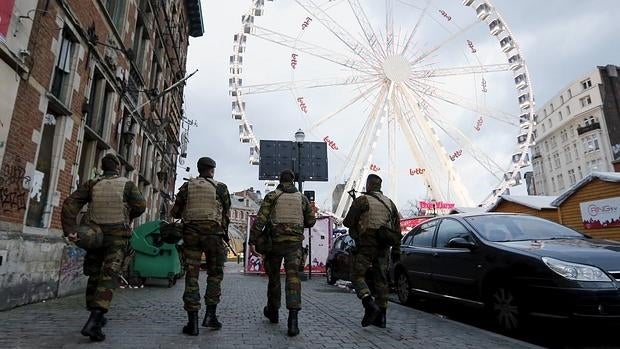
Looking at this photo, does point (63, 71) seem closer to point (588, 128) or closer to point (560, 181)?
point (588, 128)

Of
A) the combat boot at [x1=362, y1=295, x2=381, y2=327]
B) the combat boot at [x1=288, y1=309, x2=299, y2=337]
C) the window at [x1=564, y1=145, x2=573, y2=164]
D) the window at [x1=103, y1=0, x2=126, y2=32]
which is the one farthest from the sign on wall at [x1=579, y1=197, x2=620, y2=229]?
the window at [x1=564, y1=145, x2=573, y2=164]

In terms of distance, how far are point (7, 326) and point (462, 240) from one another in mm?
5237

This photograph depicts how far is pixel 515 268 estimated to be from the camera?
4805mm

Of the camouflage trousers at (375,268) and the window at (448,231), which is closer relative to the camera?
the camouflage trousers at (375,268)

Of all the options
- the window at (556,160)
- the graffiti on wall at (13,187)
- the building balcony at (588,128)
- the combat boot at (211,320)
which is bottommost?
the combat boot at (211,320)

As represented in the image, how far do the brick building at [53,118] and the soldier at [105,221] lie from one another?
2.03 metres

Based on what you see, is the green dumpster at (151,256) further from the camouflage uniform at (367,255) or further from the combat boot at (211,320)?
the camouflage uniform at (367,255)

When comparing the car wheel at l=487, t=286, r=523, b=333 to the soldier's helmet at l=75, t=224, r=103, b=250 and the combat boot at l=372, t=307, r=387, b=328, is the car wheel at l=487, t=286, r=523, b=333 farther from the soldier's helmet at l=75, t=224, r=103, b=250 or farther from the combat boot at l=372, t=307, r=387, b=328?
the soldier's helmet at l=75, t=224, r=103, b=250

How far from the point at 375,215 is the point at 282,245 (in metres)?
1.22

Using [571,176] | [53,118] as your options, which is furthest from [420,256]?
[571,176]

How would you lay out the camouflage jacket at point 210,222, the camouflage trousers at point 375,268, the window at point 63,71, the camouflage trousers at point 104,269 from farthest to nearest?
the window at point 63,71
the camouflage trousers at point 375,268
the camouflage jacket at point 210,222
the camouflage trousers at point 104,269

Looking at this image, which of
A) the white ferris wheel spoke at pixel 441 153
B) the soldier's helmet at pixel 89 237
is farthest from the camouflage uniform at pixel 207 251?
Result: the white ferris wheel spoke at pixel 441 153

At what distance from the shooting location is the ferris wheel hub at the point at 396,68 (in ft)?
82.4

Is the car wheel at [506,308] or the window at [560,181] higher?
the window at [560,181]
